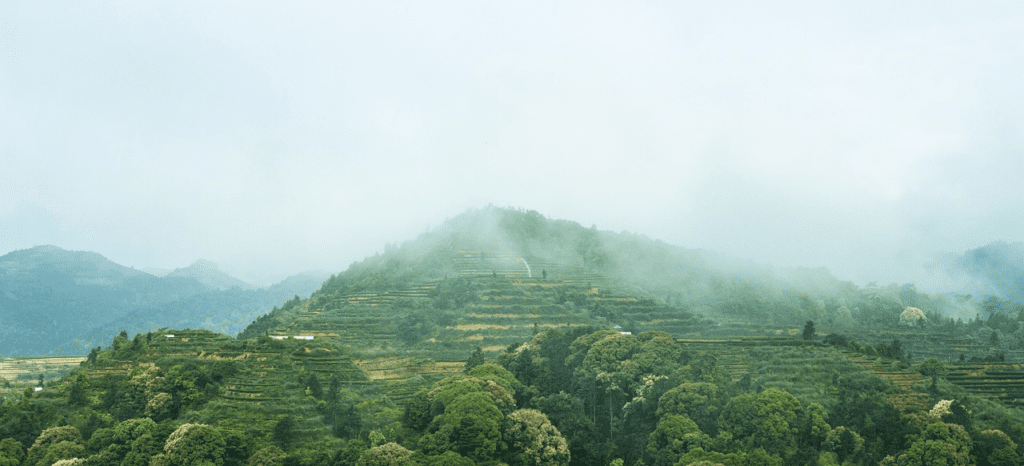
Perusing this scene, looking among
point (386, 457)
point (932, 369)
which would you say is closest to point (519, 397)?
point (386, 457)

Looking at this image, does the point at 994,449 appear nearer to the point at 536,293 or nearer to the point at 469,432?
the point at 469,432

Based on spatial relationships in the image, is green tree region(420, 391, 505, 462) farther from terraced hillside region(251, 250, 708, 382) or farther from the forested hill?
the forested hill

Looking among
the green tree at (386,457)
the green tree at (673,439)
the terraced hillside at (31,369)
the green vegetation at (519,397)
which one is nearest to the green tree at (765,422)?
the green vegetation at (519,397)

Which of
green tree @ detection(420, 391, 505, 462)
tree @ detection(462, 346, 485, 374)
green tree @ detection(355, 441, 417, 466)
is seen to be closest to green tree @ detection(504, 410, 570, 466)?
green tree @ detection(420, 391, 505, 462)

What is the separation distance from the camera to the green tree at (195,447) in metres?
37.2

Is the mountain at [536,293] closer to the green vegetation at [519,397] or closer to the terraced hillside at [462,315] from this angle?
the terraced hillside at [462,315]

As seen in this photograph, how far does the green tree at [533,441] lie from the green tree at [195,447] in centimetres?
1672

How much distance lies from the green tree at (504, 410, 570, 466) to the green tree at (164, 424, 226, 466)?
16725mm

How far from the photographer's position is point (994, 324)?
79.8 metres

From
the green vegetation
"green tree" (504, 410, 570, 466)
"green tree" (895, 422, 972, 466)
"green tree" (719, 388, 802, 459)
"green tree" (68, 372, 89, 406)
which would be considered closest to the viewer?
"green tree" (895, 422, 972, 466)

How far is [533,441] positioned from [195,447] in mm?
19293

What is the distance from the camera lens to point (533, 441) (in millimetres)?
42625

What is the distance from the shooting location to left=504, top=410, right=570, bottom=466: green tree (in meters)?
42.2

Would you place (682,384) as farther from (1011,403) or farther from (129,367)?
(129,367)
